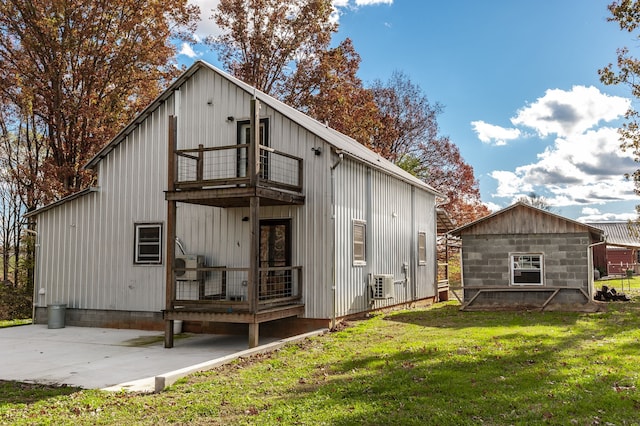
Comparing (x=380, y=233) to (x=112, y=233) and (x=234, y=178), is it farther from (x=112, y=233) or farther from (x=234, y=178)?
(x=112, y=233)

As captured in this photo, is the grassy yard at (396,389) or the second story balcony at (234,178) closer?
the grassy yard at (396,389)

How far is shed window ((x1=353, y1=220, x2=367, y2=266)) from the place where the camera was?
1435cm

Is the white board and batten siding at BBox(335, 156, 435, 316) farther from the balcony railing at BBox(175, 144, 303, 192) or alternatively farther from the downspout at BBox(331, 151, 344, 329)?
the balcony railing at BBox(175, 144, 303, 192)

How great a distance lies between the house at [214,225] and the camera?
508 inches

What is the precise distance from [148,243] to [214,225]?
208cm

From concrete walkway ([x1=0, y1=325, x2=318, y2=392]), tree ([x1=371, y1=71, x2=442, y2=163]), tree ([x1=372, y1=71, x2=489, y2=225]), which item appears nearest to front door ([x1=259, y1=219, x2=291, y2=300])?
concrete walkway ([x1=0, y1=325, x2=318, y2=392])

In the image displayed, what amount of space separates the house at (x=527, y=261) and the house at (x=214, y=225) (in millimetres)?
2563

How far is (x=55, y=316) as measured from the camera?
592 inches

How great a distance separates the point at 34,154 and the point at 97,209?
10576 mm

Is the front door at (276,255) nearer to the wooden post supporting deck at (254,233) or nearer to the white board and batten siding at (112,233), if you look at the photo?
the wooden post supporting deck at (254,233)

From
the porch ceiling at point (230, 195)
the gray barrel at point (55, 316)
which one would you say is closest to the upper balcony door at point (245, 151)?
the porch ceiling at point (230, 195)

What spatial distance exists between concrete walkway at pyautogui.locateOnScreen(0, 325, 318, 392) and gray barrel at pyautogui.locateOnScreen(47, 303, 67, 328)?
0.23m

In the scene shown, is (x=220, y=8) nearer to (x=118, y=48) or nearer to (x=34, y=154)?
(x=118, y=48)

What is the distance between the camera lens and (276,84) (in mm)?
28750
